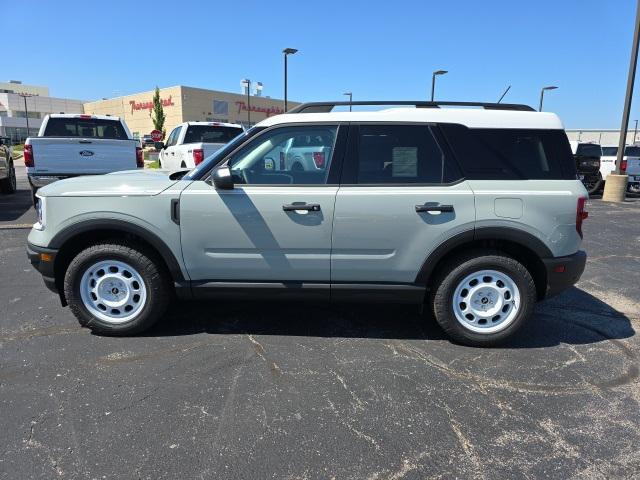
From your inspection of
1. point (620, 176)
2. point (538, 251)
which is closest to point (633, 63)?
point (620, 176)

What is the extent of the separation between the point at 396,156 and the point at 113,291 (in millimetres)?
2573

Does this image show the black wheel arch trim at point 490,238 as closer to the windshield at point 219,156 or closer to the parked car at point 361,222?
the parked car at point 361,222

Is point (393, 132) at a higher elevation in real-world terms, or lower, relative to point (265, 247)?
higher

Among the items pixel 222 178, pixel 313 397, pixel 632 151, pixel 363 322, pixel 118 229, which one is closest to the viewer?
pixel 313 397

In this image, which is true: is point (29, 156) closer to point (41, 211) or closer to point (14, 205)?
point (14, 205)

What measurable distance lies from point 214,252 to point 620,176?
1527 centimetres

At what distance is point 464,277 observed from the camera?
12.6ft

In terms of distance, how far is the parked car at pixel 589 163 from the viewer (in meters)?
16.4

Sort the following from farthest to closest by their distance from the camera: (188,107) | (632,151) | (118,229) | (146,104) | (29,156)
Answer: (146,104) < (188,107) < (632,151) < (29,156) < (118,229)

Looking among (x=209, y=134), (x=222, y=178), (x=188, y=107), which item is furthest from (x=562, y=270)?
(x=188, y=107)

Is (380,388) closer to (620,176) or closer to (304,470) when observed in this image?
(304,470)

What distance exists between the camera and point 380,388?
326 cm

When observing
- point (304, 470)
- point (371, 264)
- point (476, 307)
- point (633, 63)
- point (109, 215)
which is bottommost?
point (304, 470)

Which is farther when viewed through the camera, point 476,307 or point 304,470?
point 476,307
